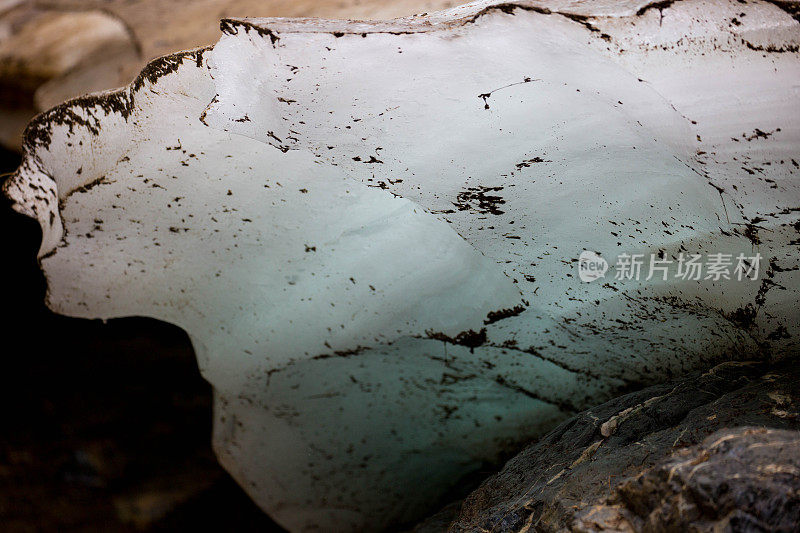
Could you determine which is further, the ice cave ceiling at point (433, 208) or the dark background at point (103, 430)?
the dark background at point (103, 430)

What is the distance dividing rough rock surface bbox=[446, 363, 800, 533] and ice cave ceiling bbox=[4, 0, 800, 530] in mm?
194

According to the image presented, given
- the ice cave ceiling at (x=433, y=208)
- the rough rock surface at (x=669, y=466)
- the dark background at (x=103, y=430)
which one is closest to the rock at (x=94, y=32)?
the ice cave ceiling at (x=433, y=208)

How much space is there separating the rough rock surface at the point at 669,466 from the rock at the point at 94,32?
86cm

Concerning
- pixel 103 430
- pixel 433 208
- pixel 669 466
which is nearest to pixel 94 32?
pixel 433 208

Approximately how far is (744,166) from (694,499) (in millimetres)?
569

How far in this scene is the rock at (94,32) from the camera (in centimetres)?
82

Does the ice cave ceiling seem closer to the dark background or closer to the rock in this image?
the rock

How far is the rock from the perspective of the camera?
0.82 meters

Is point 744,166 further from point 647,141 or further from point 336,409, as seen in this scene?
point 336,409

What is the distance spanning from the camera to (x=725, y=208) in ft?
2.81

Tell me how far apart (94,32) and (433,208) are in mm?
729

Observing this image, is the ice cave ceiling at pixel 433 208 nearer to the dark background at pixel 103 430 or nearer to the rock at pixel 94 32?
the rock at pixel 94 32

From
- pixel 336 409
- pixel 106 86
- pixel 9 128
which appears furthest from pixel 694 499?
pixel 9 128

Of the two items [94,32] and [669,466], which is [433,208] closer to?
[669,466]
